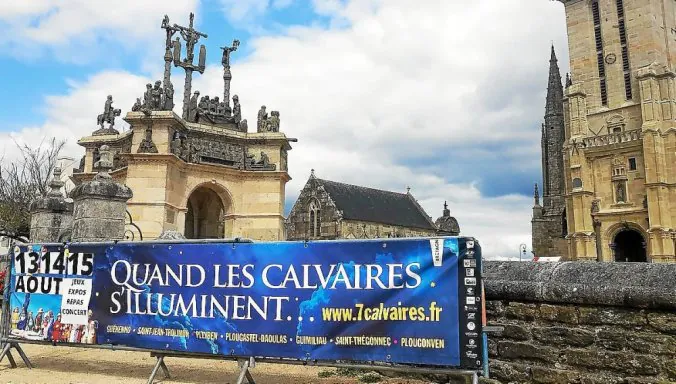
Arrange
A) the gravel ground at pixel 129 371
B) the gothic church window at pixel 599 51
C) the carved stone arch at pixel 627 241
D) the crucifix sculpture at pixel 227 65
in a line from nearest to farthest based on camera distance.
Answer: the gravel ground at pixel 129 371 < the crucifix sculpture at pixel 227 65 < the carved stone arch at pixel 627 241 < the gothic church window at pixel 599 51

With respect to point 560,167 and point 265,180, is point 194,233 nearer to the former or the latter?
point 265,180

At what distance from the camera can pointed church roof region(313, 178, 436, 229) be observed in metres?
52.5

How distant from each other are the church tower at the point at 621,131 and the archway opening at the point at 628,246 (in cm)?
8

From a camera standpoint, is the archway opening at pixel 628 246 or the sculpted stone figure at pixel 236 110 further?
the archway opening at pixel 628 246

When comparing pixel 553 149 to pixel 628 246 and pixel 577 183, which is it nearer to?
pixel 577 183

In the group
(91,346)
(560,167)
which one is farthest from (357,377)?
(560,167)

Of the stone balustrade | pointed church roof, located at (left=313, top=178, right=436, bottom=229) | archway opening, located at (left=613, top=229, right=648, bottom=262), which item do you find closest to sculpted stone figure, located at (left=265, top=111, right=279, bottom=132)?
pointed church roof, located at (left=313, top=178, right=436, bottom=229)

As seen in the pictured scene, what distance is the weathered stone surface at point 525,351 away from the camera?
5145 millimetres

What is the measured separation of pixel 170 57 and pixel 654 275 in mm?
14695

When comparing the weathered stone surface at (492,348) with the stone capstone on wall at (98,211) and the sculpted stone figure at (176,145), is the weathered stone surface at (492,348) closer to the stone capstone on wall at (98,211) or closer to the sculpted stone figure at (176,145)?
the stone capstone on wall at (98,211)

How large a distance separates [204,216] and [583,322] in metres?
13.7

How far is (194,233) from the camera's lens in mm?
16562

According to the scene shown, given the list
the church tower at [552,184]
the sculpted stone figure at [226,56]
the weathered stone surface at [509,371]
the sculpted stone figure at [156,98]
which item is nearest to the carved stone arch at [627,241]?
the church tower at [552,184]

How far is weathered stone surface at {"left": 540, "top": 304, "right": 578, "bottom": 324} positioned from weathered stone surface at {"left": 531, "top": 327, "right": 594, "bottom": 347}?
9cm
